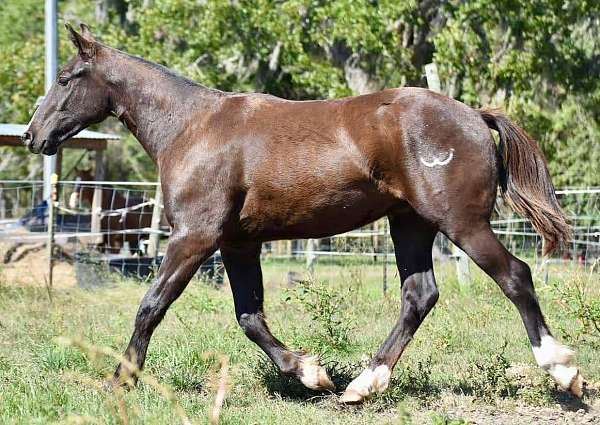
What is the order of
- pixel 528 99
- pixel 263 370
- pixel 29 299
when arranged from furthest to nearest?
1. pixel 528 99
2. pixel 29 299
3. pixel 263 370

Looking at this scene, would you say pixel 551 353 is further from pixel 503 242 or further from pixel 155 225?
pixel 155 225

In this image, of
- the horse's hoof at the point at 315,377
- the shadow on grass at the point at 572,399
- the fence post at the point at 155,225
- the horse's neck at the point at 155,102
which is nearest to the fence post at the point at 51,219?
the fence post at the point at 155,225

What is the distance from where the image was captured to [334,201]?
18.9 feet

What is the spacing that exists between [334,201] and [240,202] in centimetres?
62

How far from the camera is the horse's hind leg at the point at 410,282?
5.94m

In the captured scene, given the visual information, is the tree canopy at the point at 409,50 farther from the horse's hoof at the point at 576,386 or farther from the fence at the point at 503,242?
the horse's hoof at the point at 576,386

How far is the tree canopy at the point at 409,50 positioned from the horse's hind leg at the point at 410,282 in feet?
39.5

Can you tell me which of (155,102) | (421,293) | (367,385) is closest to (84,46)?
(155,102)

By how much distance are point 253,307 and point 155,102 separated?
1573 mm

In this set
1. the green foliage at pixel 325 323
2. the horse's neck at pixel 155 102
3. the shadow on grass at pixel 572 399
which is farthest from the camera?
the green foliage at pixel 325 323

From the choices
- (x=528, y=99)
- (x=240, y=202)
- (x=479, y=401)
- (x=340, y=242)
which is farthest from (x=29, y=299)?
(x=528, y=99)

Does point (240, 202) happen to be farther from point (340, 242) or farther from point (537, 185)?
point (340, 242)

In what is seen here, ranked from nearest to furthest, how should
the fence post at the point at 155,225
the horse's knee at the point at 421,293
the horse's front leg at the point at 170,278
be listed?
the horse's front leg at the point at 170,278 < the horse's knee at the point at 421,293 < the fence post at the point at 155,225

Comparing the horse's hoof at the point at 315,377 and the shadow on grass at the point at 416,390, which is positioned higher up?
the horse's hoof at the point at 315,377
